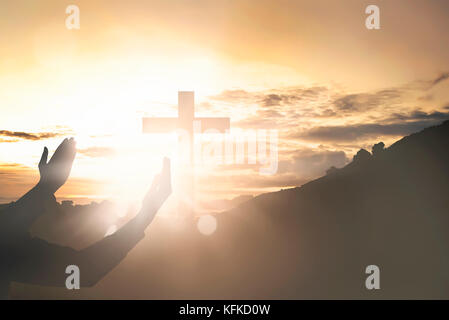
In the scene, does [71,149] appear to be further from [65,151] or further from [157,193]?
[157,193]

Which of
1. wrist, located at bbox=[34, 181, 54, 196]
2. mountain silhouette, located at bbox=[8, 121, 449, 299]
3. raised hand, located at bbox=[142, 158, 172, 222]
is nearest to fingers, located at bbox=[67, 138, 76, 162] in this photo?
wrist, located at bbox=[34, 181, 54, 196]

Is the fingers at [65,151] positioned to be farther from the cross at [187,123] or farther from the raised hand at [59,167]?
the cross at [187,123]

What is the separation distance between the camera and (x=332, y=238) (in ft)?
92.6

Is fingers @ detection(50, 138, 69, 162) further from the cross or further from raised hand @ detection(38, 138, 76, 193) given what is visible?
the cross

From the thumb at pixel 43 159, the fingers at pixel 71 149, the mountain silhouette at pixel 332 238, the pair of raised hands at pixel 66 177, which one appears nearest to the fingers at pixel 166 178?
the pair of raised hands at pixel 66 177

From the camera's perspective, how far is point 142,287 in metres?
29.2

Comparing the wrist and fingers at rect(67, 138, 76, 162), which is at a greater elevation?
fingers at rect(67, 138, 76, 162)

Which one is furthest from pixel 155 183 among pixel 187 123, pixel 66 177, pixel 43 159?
pixel 187 123

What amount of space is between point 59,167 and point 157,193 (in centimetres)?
45

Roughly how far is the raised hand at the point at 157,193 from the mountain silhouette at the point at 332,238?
22581mm

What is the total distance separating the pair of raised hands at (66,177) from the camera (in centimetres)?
176

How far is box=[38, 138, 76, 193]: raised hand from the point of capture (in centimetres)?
176
